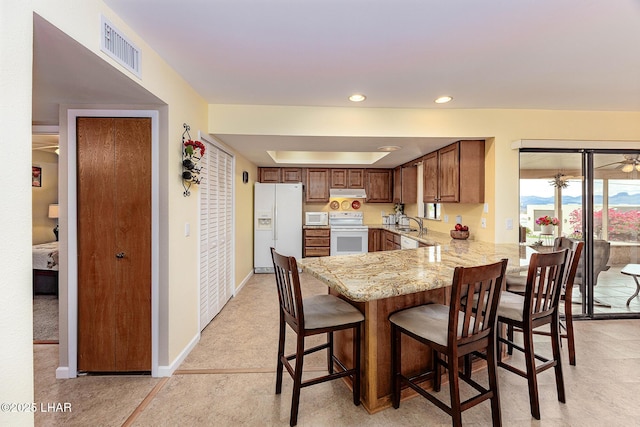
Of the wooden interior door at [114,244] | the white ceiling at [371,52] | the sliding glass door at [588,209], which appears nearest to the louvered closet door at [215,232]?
the wooden interior door at [114,244]

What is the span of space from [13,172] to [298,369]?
60.0 inches

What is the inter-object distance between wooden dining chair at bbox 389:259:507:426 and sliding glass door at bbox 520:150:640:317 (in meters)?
2.06

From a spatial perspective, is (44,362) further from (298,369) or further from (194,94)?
(194,94)

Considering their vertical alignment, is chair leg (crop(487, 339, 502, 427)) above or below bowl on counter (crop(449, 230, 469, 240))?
below

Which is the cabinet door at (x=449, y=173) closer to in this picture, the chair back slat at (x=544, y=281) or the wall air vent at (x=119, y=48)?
the chair back slat at (x=544, y=281)

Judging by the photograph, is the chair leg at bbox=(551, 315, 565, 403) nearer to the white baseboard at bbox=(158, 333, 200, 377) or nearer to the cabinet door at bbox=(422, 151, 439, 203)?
the cabinet door at bbox=(422, 151, 439, 203)

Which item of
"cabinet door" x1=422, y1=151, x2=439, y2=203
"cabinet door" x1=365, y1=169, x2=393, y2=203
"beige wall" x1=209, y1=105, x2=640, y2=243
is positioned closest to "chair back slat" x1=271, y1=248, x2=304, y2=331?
"beige wall" x1=209, y1=105, x2=640, y2=243

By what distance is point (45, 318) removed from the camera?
3.20 metres

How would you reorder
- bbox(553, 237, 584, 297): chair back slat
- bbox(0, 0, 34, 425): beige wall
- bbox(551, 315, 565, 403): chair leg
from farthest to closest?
bbox(553, 237, 584, 297): chair back slat, bbox(551, 315, 565, 403): chair leg, bbox(0, 0, 34, 425): beige wall

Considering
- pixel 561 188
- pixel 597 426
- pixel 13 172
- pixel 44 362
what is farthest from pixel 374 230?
pixel 13 172

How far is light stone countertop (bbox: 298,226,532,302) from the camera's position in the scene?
1478mm

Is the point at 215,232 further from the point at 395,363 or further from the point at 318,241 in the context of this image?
the point at 318,241

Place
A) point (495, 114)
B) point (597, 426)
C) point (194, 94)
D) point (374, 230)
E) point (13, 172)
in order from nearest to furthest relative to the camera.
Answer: point (13, 172)
point (597, 426)
point (194, 94)
point (495, 114)
point (374, 230)

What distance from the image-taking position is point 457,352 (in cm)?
142
